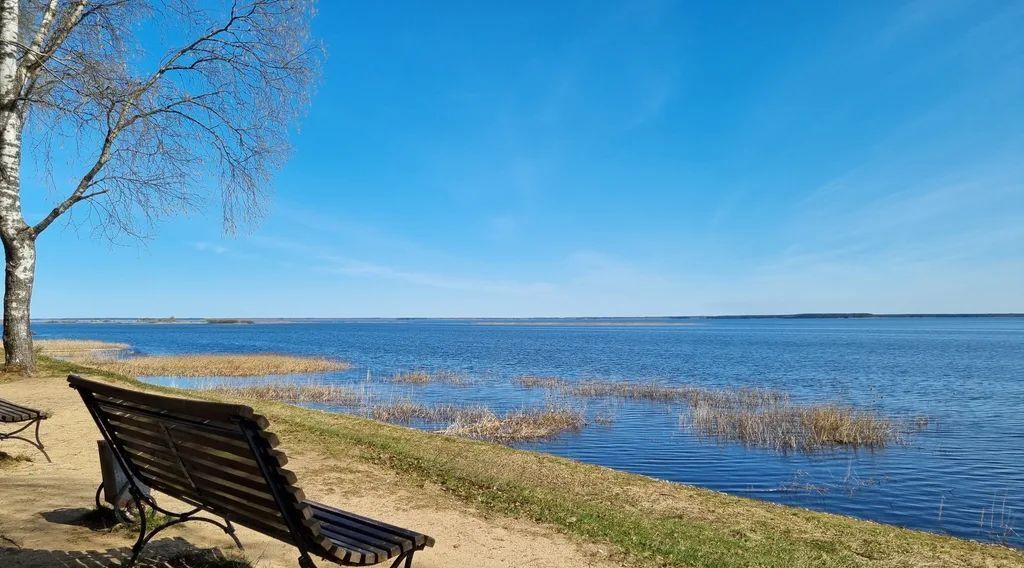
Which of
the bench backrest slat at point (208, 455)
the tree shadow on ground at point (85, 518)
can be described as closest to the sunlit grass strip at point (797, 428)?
the tree shadow on ground at point (85, 518)

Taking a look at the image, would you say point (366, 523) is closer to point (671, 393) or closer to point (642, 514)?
point (642, 514)

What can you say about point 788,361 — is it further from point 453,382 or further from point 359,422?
point 359,422

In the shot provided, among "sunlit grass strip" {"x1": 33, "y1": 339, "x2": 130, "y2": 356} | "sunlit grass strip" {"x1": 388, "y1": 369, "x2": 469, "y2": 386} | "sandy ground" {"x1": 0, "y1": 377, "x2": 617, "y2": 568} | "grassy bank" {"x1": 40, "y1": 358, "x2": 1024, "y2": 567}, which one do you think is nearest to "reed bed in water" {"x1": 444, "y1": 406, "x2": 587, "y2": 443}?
"grassy bank" {"x1": 40, "y1": 358, "x2": 1024, "y2": 567}

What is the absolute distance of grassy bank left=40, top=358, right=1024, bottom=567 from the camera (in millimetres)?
6238

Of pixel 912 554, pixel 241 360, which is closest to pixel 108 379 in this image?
pixel 912 554

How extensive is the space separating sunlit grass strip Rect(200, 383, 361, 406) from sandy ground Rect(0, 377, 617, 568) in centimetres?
1472

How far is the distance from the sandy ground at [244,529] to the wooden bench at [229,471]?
29.9 inches

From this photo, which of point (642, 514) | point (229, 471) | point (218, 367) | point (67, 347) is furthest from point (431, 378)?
point (67, 347)

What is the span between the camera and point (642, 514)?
755 cm

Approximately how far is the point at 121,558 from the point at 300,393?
21.7m

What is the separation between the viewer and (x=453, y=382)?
31.5 meters

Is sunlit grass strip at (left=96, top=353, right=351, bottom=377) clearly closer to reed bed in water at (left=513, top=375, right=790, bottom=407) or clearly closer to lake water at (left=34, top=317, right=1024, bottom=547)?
lake water at (left=34, top=317, right=1024, bottom=547)

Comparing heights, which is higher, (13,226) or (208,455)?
(13,226)

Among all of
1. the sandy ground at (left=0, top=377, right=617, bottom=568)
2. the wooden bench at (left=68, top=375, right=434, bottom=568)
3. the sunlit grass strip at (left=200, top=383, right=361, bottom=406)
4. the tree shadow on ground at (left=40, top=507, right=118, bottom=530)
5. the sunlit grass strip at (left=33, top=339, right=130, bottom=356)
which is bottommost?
the sunlit grass strip at (left=200, top=383, right=361, bottom=406)
